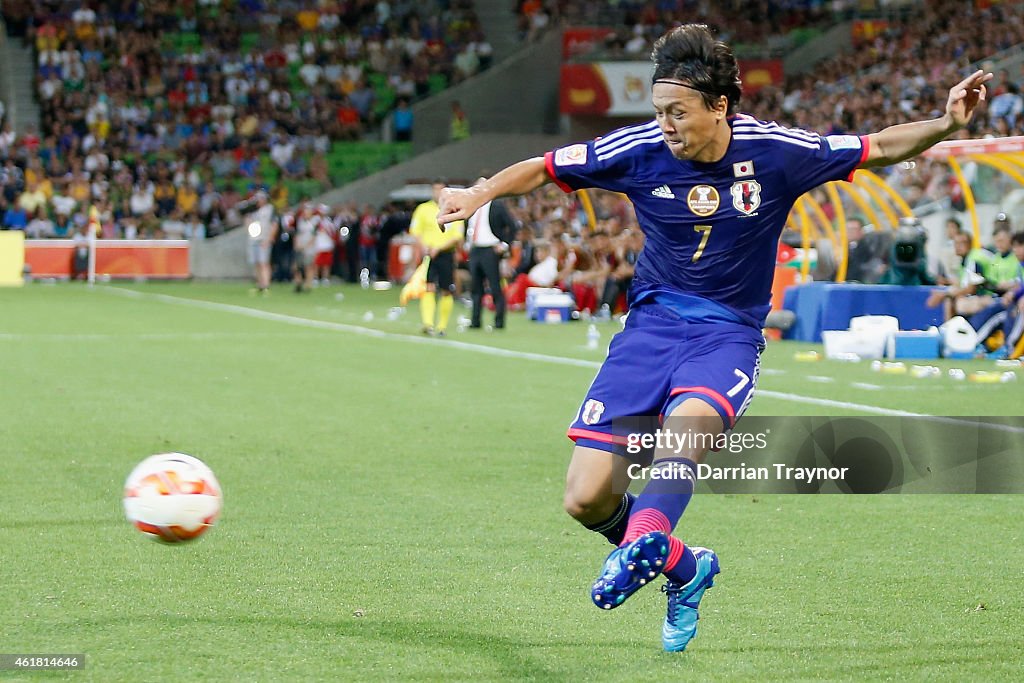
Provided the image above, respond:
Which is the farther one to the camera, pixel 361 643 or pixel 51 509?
pixel 51 509

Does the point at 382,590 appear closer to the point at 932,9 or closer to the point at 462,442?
the point at 462,442

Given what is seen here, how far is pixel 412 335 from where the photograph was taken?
2092 cm

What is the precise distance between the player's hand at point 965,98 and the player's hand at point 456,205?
168 centimetres

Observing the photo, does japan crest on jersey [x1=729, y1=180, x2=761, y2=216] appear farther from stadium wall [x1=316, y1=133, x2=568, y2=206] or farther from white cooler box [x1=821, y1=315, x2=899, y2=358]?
stadium wall [x1=316, y1=133, x2=568, y2=206]

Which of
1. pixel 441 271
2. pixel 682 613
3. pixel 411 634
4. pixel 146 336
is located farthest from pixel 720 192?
pixel 146 336

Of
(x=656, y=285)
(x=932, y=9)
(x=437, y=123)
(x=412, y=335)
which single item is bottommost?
(x=412, y=335)

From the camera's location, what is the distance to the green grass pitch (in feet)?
17.2

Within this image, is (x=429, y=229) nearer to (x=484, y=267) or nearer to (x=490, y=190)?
(x=484, y=267)

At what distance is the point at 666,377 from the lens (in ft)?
17.5

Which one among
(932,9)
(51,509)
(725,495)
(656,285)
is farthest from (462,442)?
(932,9)

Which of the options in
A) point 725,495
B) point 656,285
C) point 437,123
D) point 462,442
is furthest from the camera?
point 437,123

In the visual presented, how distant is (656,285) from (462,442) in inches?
206

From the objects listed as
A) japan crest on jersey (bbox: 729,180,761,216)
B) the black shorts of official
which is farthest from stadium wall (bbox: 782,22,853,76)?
japan crest on jersey (bbox: 729,180,761,216)

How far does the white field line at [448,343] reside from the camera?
40.2 feet
